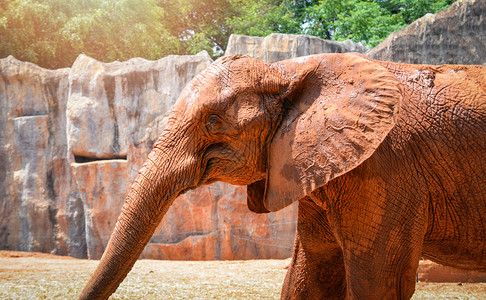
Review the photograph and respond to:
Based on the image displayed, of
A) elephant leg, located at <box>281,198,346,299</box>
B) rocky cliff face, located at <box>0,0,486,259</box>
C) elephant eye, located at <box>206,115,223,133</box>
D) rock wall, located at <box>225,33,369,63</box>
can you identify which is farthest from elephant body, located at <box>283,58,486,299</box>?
rock wall, located at <box>225,33,369,63</box>

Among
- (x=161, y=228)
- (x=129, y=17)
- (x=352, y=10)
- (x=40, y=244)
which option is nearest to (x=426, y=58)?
(x=161, y=228)

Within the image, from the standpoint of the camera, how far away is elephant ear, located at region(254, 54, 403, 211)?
89.2 inches

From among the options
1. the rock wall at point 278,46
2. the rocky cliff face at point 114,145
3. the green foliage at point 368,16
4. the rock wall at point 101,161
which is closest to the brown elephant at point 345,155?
the rocky cliff face at point 114,145

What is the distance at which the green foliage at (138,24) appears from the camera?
39.1ft

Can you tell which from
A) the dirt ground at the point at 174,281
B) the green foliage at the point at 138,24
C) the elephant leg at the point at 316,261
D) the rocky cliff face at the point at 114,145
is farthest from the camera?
the green foliage at the point at 138,24

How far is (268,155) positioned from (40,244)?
7.25m

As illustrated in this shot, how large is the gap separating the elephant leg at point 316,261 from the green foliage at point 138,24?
8757mm

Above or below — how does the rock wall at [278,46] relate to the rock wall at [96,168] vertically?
above

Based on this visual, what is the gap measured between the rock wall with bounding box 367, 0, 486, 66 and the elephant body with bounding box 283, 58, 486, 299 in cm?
436

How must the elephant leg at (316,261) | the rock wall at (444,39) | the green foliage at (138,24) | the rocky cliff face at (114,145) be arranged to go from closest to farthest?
the elephant leg at (316,261), the rock wall at (444,39), the rocky cliff face at (114,145), the green foliage at (138,24)

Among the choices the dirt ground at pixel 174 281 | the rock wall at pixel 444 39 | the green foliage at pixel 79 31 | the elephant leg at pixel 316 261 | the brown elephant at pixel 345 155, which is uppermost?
the green foliage at pixel 79 31

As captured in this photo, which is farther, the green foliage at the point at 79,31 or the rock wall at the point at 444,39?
the green foliage at the point at 79,31

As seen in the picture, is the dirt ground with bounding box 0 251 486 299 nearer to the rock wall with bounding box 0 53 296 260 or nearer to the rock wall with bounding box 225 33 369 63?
the rock wall with bounding box 0 53 296 260

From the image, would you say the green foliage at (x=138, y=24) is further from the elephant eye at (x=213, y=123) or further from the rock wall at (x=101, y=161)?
the elephant eye at (x=213, y=123)
